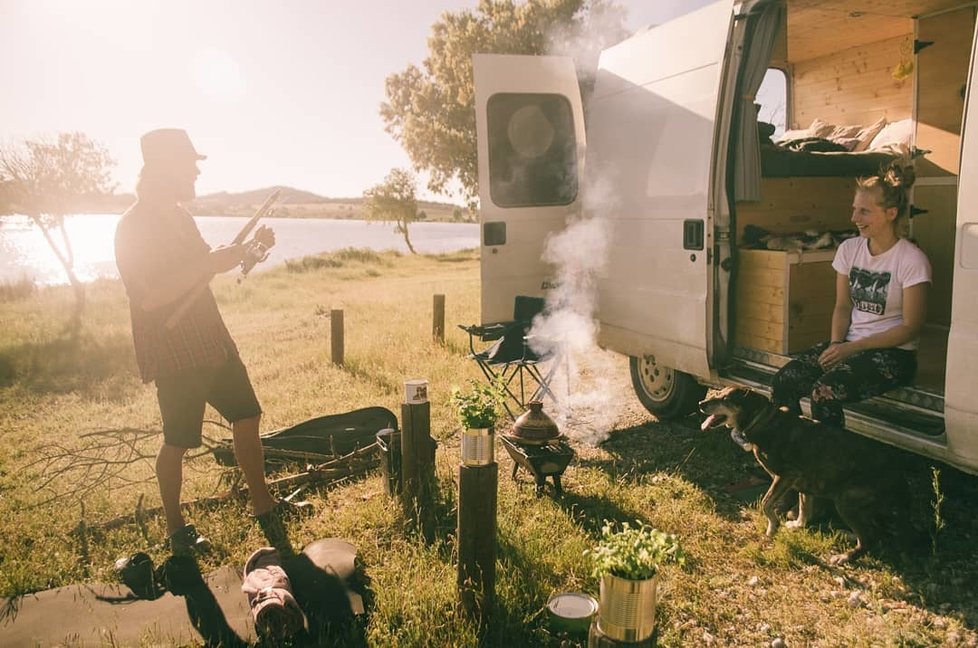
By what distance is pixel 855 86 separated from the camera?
6188 mm

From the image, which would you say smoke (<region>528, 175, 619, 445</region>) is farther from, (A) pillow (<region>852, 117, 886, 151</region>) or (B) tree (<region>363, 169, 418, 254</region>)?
(B) tree (<region>363, 169, 418, 254</region>)

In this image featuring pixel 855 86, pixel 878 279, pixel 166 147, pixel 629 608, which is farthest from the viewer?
pixel 855 86

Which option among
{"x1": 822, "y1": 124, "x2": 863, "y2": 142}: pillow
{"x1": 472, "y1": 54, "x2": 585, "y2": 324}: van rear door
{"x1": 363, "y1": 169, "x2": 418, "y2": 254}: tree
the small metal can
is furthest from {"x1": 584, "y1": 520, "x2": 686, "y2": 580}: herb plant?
{"x1": 363, "y1": 169, "x2": 418, "y2": 254}: tree

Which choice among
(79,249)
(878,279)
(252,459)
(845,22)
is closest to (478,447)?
(252,459)

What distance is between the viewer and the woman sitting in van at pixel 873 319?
340 centimetres

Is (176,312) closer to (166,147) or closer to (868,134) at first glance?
(166,147)

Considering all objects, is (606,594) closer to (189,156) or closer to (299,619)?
(299,619)

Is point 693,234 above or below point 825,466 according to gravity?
above

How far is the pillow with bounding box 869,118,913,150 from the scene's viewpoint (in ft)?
17.8

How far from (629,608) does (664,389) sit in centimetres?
362

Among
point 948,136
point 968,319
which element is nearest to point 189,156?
point 968,319

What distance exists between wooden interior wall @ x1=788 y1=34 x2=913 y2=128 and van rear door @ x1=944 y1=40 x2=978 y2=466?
3.13m

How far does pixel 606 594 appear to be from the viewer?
6.65 ft

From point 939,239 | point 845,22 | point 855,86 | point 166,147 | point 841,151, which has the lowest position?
point 939,239
